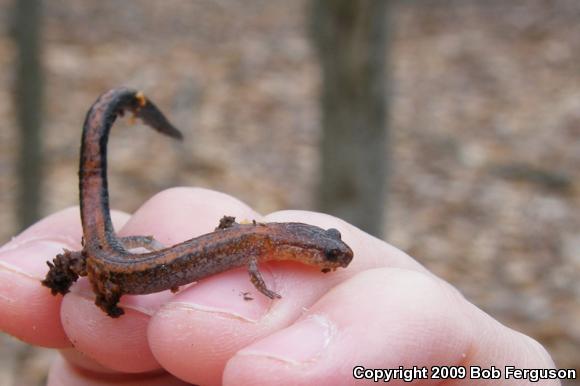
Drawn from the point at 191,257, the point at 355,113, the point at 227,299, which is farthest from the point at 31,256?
the point at 355,113

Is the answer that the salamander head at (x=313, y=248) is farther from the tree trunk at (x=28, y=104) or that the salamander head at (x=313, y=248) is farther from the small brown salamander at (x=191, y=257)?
the tree trunk at (x=28, y=104)

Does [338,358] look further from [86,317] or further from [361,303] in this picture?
[86,317]

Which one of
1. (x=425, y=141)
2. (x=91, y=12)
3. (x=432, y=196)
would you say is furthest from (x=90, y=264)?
(x=91, y=12)

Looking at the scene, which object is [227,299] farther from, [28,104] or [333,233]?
[28,104]

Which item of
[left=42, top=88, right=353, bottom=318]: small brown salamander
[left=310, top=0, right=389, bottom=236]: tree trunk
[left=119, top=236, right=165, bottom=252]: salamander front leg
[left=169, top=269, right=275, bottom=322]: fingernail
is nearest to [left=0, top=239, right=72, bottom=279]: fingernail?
[left=42, top=88, right=353, bottom=318]: small brown salamander

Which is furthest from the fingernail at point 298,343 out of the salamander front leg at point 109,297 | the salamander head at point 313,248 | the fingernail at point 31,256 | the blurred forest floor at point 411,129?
the blurred forest floor at point 411,129

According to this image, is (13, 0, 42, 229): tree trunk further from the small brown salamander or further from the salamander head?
the salamander head
